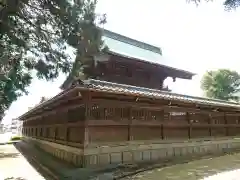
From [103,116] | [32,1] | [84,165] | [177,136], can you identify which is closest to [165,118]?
[177,136]

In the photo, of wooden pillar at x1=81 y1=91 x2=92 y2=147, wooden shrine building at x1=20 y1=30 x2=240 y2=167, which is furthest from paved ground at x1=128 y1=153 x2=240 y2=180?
wooden pillar at x1=81 y1=91 x2=92 y2=147

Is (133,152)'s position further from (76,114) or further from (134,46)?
(134,46)

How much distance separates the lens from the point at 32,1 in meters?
8.05

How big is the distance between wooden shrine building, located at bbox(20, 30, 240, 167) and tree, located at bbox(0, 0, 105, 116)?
1.18m

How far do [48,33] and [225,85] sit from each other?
31150mm

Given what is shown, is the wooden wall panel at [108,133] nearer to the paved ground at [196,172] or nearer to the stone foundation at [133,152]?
the stone foundation at [133,152]

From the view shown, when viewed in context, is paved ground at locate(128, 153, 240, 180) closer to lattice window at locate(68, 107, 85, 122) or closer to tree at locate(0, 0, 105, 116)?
lattice window at locate(68, 107, 85, 122)

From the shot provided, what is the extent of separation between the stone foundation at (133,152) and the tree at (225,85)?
22408 millimetres

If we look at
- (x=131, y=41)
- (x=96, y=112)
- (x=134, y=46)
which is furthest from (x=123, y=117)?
(x=131, y=41)

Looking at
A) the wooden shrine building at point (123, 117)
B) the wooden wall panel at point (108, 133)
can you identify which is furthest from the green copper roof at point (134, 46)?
the wooden wall panel at point (108, 133)

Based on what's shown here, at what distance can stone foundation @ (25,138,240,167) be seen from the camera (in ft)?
28.3

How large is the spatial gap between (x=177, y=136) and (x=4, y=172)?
7.82 metres

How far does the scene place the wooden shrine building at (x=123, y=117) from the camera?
868 centimetres

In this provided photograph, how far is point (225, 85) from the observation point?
1364 inches
